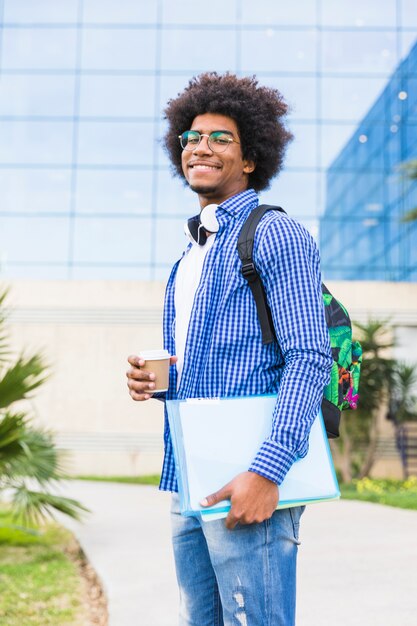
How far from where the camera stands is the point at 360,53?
78.4ft

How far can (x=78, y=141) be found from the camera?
77.5 ft

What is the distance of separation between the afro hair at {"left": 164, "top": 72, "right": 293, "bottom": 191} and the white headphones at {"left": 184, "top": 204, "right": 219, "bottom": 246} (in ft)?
0.89

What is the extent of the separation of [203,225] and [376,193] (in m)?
21.9

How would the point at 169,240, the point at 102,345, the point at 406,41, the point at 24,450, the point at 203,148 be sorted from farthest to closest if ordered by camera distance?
the point at 406,41
the point at 169,240
the point at 102,345
the point at 24,450
the point at 203,148

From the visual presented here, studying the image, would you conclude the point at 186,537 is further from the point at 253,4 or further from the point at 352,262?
the point at 253,4

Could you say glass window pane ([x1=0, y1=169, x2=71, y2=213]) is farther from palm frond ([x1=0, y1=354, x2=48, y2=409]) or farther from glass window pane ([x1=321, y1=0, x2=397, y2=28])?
palm frond ([x1=0, y1=354, x2=48, y2=409])

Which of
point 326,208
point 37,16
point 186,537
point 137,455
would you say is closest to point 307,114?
point 326,208

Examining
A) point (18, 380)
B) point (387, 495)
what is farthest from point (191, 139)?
point (387, 495)

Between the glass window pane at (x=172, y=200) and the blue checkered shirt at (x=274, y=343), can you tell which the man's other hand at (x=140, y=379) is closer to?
the blue checkered shirt at (x=274, y=343)

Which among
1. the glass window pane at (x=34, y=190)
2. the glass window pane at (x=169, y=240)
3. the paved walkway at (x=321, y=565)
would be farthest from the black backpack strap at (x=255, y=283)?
the glass window pane at (x=34, y=190)

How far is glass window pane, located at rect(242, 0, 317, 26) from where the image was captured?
24141 mm

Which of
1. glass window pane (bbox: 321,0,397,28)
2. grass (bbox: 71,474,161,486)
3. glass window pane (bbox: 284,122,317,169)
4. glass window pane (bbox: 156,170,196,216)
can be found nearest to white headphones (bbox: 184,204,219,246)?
grass (bbox: 71,474,161,486)

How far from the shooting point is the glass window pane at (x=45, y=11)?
24.3 meters

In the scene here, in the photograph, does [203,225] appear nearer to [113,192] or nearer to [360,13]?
[113,192]
